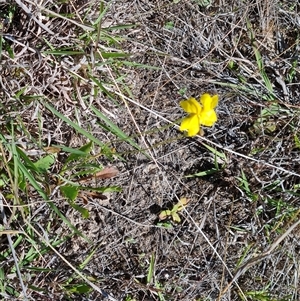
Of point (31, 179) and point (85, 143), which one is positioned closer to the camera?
point (31, 179)

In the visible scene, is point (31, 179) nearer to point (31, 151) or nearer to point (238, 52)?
point (31, 151)

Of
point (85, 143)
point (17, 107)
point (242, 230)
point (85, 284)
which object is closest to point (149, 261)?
point (85, 284)

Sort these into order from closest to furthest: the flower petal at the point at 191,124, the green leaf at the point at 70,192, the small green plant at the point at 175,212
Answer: the flower petal at the point at 191,124
the green leaf at the point at 70,192
the small green plant at the point at 175,212

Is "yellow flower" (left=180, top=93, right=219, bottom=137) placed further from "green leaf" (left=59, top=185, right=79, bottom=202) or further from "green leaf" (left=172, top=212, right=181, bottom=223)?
"green leaf" (left=172, top=212, right=181, bottom=223)

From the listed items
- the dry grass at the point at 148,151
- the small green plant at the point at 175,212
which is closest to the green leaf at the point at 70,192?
the dry grass at the point at 148,151

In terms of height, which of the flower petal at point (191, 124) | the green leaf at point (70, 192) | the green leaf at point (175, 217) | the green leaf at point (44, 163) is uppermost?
the flower petal at point (191, 124)

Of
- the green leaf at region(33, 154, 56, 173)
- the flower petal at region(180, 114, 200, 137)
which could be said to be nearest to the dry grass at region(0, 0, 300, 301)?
the green leaf at region(33, 154, 56, 173)

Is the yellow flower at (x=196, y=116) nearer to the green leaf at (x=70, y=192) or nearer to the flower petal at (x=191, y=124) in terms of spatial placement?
the flower petal at (x=191, y=124)
